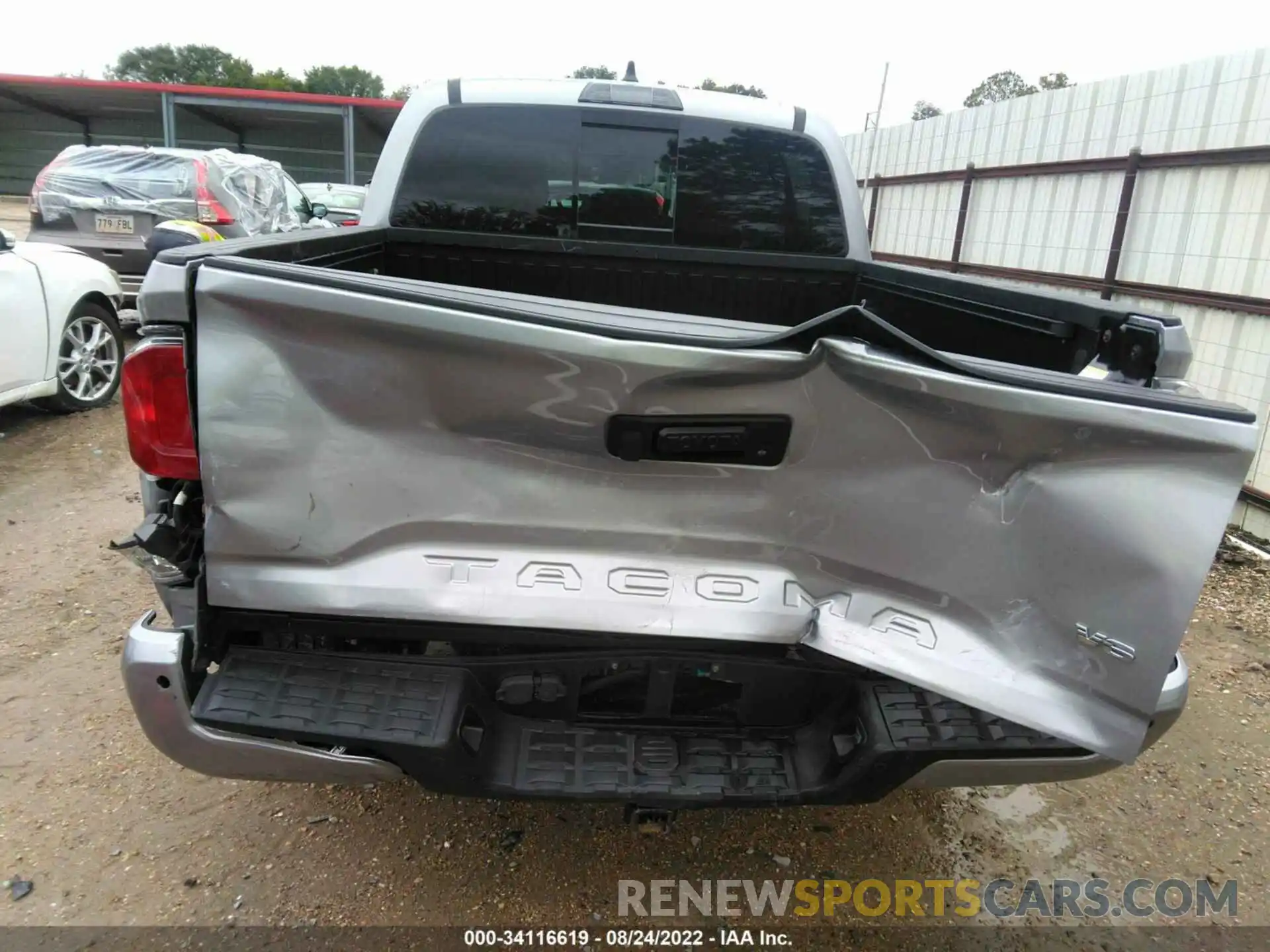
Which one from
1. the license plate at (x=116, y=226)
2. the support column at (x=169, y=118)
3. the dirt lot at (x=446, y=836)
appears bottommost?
the dirt lot at (x=446, y=836)

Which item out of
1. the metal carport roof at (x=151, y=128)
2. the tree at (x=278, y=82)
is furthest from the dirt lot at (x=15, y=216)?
the tree at (x=278, y=82)

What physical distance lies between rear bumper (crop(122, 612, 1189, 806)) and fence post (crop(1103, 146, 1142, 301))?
5.95 meters

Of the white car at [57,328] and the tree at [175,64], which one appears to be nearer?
the white car at [57,328]

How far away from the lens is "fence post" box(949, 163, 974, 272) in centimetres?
988

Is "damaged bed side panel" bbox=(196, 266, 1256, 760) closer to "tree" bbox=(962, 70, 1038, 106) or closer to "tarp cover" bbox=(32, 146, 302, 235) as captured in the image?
"tarp cover" bbox=(32, 146, 302, 235)

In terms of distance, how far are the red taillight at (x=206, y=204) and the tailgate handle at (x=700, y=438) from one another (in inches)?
333

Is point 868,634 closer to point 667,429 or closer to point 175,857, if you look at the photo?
point 667,429

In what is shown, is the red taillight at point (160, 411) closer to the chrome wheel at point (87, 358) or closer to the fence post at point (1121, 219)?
Result: the chrome wheel at point (87, 358)

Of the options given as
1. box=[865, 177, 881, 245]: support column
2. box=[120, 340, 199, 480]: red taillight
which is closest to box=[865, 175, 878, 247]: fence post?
box=[865, 177, 881, 245]: support column

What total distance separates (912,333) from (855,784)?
1.94 metres

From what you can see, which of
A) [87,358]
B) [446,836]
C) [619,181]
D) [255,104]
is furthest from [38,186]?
[255,104]

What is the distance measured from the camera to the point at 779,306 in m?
3.66

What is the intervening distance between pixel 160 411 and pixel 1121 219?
7.32 metres

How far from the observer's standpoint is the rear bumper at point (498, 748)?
5.76ft
